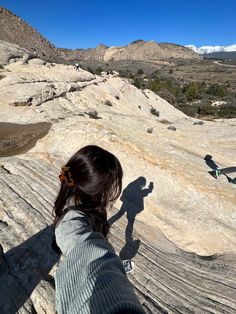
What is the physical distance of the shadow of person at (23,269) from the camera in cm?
357

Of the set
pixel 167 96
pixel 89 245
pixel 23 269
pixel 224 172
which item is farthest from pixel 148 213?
pixel 167 96

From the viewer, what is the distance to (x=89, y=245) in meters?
1.44

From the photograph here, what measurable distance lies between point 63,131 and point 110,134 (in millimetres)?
1752

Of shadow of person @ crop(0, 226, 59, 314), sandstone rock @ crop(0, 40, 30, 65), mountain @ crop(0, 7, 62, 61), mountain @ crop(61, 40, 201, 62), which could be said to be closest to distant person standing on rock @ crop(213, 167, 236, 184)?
shadow of person @ crop(0, 226, 59, 314)

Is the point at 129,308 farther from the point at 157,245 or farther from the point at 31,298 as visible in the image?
the point at 157,245

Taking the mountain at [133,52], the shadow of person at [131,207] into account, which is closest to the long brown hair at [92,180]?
the shadow of person at [131,207]

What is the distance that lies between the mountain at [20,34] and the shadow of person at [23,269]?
50.2m

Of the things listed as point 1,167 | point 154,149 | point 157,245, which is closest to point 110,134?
point 154,149

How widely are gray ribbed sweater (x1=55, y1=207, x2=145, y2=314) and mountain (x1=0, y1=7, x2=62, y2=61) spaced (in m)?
53.2

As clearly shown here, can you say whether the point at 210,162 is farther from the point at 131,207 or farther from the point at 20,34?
the point at 20,34

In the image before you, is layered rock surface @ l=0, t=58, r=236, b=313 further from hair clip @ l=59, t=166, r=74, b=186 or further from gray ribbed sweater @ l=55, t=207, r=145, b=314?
gray ribbed sweater @ l=55, t=207, r=145, b=314

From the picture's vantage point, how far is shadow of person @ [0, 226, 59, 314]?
357 centimetres

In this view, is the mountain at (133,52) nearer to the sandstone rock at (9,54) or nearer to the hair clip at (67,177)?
the sandstone rock at (9,54)

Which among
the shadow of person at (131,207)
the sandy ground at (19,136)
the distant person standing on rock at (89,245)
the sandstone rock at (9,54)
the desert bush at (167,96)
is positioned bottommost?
the desert bush at (167,96)
